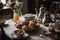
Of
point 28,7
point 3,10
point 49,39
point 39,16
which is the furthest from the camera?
point 28,7

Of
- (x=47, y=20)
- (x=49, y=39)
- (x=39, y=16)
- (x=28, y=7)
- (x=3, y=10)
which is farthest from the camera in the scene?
(x=28, y=7)

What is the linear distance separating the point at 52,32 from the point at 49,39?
0.21 m

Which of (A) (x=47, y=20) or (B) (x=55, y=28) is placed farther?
(A) (x=47, y=20)

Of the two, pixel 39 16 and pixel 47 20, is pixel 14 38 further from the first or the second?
pixel 39 16

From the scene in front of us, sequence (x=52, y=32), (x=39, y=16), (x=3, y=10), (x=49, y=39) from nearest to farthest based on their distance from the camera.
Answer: (x=49, y=39) < (x=52, y=32) < (x=39, y=16) < (x=3, y=10)

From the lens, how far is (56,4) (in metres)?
3.38


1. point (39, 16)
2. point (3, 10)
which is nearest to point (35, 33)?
point (39, 16)

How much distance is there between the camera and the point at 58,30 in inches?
72.2

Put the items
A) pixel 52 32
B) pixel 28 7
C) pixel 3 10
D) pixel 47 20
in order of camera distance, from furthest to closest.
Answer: pixel 28 7 → pixel 3 10 → pixel 47 20 → pixel 52 32

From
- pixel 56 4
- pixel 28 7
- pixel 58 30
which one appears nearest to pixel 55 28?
pixel 58 30

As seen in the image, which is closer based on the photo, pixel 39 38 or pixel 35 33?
pixel 39 38

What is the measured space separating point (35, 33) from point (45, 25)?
0.33 m

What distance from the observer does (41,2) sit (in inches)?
170

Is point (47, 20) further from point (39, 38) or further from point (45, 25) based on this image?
point (39, 38)
